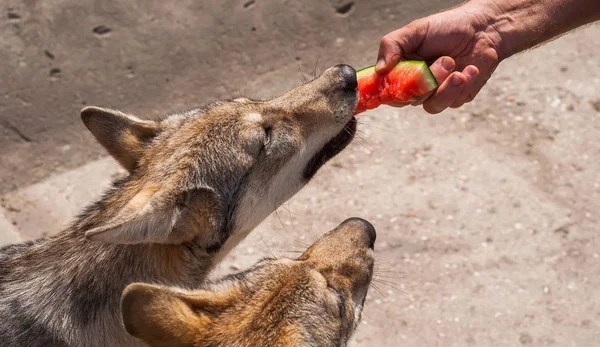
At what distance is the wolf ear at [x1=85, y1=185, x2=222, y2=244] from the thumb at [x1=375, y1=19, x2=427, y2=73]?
162 centimetres

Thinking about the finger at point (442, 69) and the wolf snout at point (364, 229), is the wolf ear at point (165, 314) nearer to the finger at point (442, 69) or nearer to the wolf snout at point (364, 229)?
the wolf snout at point (364, 229)

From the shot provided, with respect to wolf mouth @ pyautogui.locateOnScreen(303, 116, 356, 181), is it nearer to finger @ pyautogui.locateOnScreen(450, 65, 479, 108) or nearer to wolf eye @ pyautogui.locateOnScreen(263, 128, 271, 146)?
wolf eye @ pyautogui.locateOnScreen(263, 128, 271, 146)

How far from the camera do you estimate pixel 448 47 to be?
5.86 metres

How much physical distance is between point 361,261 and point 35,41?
551 centimetres

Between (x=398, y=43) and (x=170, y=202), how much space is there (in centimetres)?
209

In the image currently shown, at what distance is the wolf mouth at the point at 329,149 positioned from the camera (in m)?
5.49

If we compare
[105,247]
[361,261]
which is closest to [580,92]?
[361,261]

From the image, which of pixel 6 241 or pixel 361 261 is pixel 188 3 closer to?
pixel 6 241

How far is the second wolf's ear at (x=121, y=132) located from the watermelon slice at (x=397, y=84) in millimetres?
1486

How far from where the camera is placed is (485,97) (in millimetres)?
8820

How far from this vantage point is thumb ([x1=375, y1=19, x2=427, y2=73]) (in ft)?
18.8

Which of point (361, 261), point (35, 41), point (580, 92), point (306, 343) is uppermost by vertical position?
point (306, 343)

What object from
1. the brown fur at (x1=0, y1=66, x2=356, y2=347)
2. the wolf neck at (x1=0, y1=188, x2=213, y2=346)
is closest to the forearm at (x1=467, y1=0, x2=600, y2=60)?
the brown fur at (x1=0, y1=66, x2=356, y2=347)

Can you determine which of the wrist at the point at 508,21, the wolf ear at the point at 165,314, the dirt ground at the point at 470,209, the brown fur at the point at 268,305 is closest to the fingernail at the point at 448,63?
the wrist at the point at 508,21
